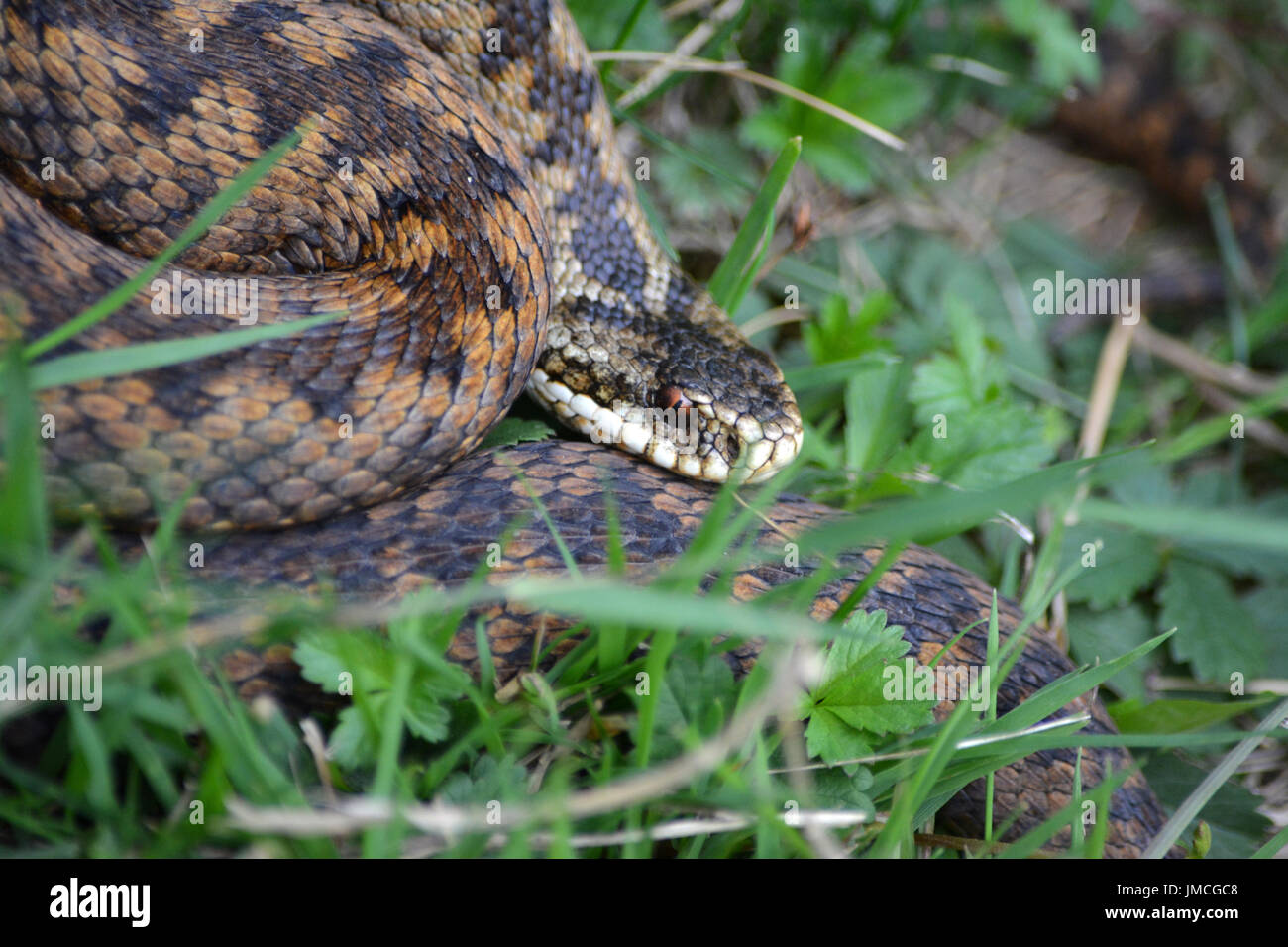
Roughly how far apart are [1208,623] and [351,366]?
389cm

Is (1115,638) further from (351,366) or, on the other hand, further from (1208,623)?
(351,366)

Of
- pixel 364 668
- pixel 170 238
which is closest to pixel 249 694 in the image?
pixel 364 668

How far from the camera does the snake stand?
277 cm

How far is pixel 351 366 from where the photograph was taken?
302 cm

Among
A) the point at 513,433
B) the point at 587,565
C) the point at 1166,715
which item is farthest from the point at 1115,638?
the point at 513,433

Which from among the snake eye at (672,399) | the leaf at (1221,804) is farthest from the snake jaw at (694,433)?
the leaf at (1221,804)

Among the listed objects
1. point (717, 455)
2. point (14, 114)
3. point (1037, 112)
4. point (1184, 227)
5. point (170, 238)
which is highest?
point (1037, 112)

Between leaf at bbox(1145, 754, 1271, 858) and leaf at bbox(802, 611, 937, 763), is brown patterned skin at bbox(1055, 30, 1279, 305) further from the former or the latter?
leaf at bbox(802, 611, 937, 763)

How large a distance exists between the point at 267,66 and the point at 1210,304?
237 inches

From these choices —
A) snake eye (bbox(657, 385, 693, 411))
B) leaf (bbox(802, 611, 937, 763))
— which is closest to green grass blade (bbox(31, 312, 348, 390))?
snake eye (bbox(657, 385, 693, 411))

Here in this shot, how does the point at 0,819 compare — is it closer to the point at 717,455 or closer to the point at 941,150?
the point at 717,455

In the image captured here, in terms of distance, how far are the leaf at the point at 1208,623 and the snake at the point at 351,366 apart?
930mm

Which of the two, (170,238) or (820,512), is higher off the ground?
(170,238)
